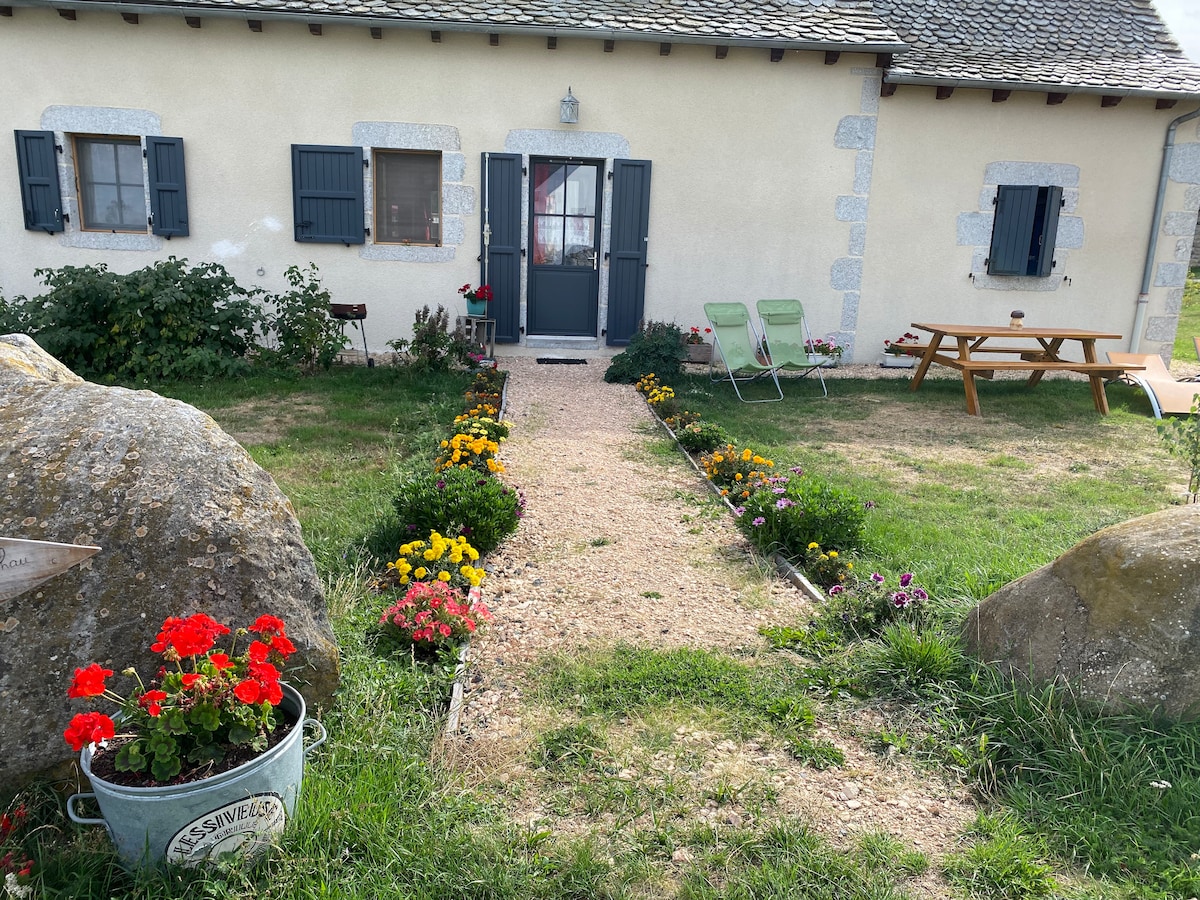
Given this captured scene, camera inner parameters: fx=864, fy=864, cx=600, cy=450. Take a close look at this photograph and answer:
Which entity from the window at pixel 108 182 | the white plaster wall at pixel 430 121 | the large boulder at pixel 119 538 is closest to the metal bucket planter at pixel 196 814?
the large boulder at pixel 119 538

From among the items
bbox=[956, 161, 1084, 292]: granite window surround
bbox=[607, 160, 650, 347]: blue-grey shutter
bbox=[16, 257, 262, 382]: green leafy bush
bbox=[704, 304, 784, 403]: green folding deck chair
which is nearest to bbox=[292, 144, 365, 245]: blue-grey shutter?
bbox=[16, 257, 262, 382]: green leafy bush

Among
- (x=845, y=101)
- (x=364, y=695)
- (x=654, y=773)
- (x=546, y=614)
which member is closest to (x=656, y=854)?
(x=654, y=773)

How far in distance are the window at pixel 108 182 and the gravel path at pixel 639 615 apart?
4.95m

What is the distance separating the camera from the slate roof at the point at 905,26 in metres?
8.45

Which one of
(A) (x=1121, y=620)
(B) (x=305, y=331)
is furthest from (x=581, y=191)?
(A) (x=1121, y=620)

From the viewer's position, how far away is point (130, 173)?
358 inches

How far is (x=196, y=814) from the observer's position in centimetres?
192

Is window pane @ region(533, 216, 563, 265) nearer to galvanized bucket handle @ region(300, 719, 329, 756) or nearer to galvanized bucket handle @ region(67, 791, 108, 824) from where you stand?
galvanized bucket handle @ region(300, 719, 329, 756)

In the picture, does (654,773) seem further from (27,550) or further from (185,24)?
(185,24)

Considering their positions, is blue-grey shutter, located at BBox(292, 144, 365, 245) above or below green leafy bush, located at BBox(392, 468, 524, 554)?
above

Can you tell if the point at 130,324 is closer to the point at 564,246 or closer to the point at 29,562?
the point at 564,246

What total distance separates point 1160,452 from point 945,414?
1.72m

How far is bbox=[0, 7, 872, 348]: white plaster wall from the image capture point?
8.67m

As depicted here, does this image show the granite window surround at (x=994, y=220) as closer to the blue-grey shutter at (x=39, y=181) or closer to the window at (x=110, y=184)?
the window at (x=110, y=184)
